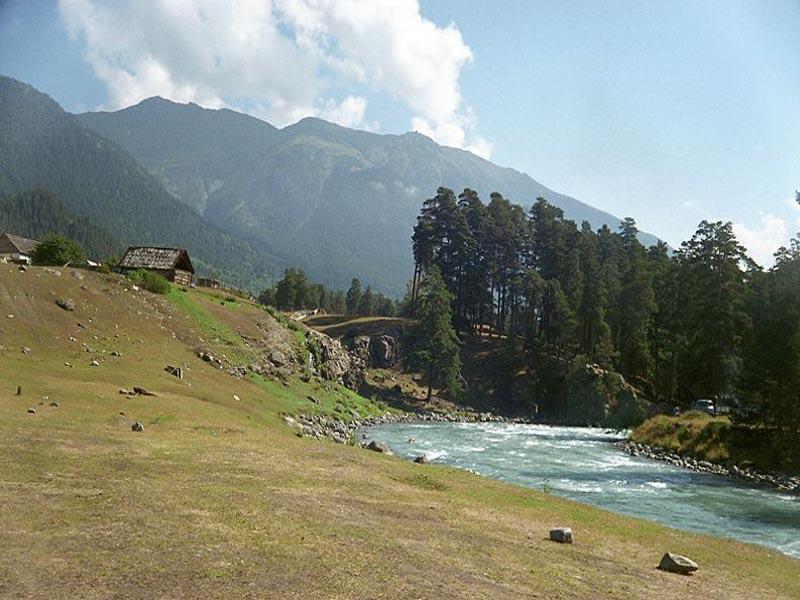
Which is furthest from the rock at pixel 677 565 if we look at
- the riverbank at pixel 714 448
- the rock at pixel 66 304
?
the rock at pixel 66 304

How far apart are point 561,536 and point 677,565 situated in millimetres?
2656

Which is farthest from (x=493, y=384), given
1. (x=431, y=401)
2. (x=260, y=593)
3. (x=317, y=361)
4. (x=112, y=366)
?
(x=260, y=593)

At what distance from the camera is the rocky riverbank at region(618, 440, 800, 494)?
34612 millimetres

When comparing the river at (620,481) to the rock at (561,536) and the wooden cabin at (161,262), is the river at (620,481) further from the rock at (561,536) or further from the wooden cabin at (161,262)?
the wooden cabin at (161,262)

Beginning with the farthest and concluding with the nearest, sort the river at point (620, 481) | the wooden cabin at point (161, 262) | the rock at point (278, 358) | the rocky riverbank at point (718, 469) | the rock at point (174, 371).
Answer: the wooden cabin at point (161, 262)
the rock at point (278, 358)
the rock at point (174, 371)
the rocky riverbank at point (718, 469)
the river at point (620, 481)

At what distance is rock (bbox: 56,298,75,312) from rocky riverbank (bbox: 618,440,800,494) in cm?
4477

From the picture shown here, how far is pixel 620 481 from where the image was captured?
1313 inches

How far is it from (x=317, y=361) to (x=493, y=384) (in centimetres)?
3590

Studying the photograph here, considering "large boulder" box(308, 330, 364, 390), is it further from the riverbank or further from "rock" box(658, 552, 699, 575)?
"rock" box(658, 552, 699, 575)

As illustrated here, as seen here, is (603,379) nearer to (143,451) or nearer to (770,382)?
(770,382)

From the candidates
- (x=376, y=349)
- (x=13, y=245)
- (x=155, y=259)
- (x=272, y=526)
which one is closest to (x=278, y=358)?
(x=155, y=259)

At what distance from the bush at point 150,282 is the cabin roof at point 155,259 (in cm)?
1120

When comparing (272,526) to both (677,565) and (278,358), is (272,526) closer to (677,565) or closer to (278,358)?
(677,565)

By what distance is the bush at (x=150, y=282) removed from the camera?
185 feet
